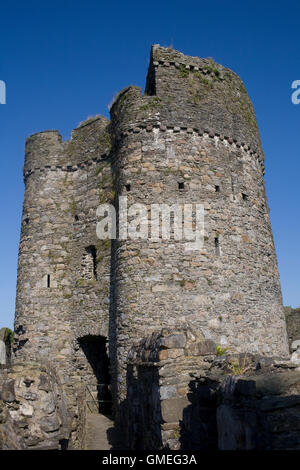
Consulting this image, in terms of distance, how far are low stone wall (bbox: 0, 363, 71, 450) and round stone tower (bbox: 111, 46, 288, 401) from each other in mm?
4582

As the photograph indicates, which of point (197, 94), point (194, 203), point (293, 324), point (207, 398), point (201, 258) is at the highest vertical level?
point (197, 94)

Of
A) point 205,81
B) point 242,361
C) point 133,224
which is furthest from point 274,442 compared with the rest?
point 205,81

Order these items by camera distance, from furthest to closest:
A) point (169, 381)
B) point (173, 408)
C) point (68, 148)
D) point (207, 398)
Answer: point (68, 148), point (169, 381), point (173, 408), point (207, 398)

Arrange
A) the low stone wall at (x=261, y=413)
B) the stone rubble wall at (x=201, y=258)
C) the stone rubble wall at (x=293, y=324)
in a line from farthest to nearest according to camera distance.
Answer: the stone rubble wall at (x=293, y=324) < the stone rubble wall at (x=201, y=258) < the low stone wall at (x=261, y=413)

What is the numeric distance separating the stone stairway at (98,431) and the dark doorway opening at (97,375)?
1.57 feet

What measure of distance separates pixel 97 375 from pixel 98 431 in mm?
2824

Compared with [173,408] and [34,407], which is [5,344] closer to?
[34,407]

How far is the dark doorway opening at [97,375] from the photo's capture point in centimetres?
1315

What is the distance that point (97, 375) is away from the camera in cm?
1355

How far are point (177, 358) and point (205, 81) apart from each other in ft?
34.0

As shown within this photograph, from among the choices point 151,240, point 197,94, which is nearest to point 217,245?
point 151,240

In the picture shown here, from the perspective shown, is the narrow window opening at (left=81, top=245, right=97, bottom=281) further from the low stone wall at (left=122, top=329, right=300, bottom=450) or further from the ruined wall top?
the low stone wall at (left=122, top=329, right=300, bottom=450)

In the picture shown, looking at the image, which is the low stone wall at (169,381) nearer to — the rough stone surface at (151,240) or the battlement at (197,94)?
the rough stone surface at (151,240)

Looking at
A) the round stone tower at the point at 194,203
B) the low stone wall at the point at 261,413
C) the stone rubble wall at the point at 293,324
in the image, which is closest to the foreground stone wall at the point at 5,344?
the round stone tower at the point at 194,203
